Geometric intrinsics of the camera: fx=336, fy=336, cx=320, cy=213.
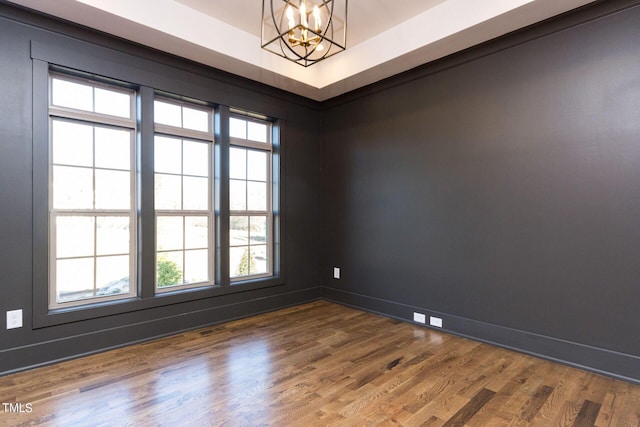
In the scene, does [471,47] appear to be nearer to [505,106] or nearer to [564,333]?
[505,106]

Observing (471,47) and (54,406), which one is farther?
(471,47)

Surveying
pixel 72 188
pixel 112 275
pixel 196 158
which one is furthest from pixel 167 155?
pixel 112 275

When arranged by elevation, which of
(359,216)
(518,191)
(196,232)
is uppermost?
(518,191)

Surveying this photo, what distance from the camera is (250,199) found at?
4.30 meters

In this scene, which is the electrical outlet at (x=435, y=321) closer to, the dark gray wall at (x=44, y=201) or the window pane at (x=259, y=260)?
the dark gray wall at (x=44, y=201)

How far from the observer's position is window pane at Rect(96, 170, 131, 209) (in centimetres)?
317

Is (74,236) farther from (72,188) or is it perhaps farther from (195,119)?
(195,119)

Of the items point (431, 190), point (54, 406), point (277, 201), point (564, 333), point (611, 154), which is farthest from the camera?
point (277, 201)

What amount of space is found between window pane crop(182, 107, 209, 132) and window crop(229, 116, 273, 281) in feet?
1.01

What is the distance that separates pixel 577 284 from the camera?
2781 mm

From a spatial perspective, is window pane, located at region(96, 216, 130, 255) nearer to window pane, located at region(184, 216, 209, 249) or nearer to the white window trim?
window pane, located at region(184, 216, 209, 249)

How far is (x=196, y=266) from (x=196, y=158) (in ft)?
4.02

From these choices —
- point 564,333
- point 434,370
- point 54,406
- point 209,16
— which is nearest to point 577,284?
point 564,333

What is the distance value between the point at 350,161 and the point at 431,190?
1.26m
